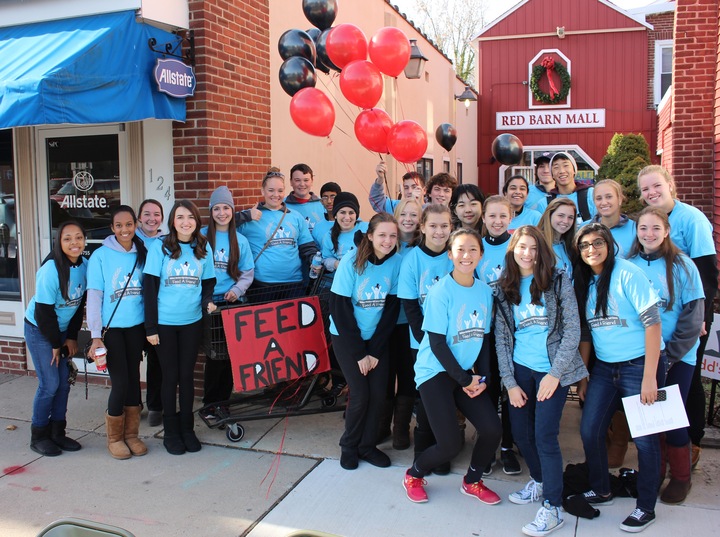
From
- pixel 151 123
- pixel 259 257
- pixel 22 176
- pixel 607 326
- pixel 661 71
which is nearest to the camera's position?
pixel 607 326

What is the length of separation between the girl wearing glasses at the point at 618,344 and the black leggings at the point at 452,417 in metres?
0.52

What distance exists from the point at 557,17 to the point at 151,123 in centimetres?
1783

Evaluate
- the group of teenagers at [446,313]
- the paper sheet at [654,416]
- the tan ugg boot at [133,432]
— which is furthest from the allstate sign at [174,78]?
the paper sheet at [654,416]

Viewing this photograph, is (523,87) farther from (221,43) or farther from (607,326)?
(607,326)

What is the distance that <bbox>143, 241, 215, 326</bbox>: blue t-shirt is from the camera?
4.55 meters

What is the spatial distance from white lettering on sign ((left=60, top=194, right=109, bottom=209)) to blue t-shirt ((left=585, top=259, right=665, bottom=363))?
4526mm

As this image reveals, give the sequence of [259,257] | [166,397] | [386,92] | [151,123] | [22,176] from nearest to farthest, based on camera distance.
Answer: [166,397]
[259,257]
[151,123]
[22,176]
[386,92]

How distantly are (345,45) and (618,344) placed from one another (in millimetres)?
3770

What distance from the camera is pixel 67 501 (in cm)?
400

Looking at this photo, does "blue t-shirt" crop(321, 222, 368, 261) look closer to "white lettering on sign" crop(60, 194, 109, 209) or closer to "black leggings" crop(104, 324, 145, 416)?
"black leggings" crop(104, 324, 145, 416)

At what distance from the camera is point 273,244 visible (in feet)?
17.6

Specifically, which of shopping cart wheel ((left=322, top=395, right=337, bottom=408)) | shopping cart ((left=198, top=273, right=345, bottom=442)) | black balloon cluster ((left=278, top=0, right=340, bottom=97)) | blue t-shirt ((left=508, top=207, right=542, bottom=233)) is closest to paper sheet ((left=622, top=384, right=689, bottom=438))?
blue t-shirt ((left=508, top=207, right=542, bottom=233))

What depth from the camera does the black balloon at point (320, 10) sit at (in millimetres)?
6262

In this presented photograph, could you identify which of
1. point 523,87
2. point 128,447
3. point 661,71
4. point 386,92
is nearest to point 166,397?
point 128,447
